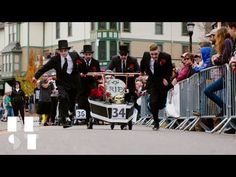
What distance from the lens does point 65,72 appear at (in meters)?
14.8

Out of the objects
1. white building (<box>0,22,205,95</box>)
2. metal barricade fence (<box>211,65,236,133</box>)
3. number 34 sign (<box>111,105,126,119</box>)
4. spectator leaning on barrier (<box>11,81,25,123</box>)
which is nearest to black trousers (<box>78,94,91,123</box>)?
number 34 sign (<box>111,105,126,119</box>)

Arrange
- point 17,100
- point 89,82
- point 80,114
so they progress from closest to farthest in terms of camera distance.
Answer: point 89,82 → point 80,114 → point 17,100

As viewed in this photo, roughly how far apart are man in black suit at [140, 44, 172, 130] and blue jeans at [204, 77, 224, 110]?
5.84 feet

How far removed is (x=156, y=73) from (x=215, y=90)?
2.14m

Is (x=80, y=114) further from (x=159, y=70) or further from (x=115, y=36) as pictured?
(x=115, y=36)

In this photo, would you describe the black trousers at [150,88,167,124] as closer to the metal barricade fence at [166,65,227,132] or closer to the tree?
the metal barricade fence at [166,65,227,132]

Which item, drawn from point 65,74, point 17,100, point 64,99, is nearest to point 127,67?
point 65,74

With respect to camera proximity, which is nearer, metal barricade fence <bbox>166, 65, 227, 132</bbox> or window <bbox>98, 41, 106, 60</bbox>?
metal barricade fence <bbox>166, 65, 227, 132</bbox>

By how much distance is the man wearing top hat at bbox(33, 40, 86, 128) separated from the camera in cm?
1470

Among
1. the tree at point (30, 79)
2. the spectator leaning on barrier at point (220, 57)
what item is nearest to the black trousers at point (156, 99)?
the spectator leaning on barrier at point (220, 57)

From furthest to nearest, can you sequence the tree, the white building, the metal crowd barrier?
the tree → the white building → the metal crowd barrier

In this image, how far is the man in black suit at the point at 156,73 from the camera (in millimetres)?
14742

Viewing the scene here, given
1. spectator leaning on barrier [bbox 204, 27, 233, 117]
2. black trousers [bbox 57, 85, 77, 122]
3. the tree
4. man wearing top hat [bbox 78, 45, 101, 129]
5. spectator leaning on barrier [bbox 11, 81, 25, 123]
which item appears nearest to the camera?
spectator leaning on barrier [bbox 204, 27, 233, 117]

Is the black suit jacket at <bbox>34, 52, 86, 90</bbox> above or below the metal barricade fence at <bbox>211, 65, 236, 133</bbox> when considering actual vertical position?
above
